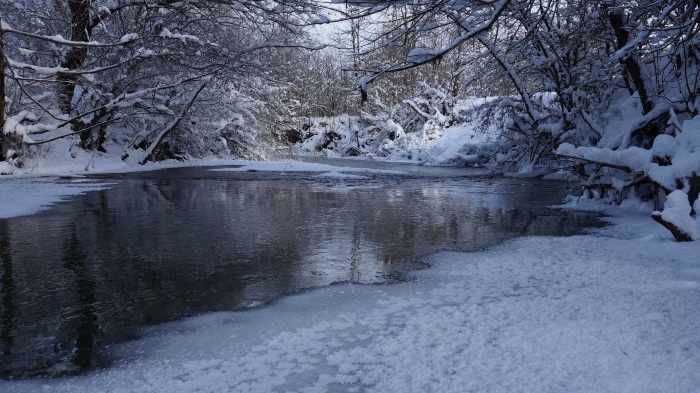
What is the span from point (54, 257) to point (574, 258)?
15.7 feet

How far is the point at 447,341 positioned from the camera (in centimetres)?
285

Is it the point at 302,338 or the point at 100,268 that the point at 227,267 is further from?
the point at 302,338

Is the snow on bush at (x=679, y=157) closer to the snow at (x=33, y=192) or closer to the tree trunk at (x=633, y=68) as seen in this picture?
the tree trunk at (x=633, y=68)

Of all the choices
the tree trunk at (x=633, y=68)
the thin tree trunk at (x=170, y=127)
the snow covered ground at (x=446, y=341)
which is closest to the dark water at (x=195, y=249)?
the snow covered ground at (x=446, y=341)

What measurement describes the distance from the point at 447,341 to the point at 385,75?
35.4 feet

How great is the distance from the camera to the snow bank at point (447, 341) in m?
2.40

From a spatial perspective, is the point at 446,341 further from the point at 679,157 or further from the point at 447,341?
the point at 679,157

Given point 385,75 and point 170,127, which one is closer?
point 385,75

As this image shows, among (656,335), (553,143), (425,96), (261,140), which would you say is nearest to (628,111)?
(553,143)

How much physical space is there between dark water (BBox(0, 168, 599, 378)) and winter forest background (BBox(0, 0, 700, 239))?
59.3 inches

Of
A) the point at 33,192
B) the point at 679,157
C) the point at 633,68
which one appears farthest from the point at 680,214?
the point at 33,192

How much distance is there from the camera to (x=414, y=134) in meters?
29.9

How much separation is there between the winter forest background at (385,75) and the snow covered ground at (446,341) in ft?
5.27

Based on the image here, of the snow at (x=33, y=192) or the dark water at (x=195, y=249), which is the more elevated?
the snow at (x=33, y=192)
